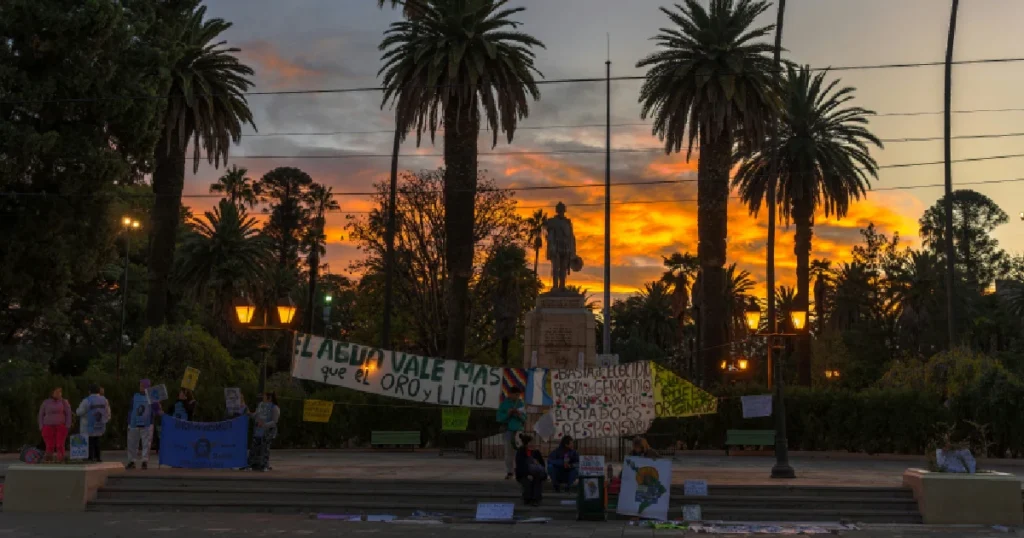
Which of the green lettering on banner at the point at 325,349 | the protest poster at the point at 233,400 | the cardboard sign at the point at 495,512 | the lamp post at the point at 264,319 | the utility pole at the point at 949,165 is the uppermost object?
the utility pole at the point at 949,165

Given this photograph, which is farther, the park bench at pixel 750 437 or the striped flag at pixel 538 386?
the park bench at pixel 750 437

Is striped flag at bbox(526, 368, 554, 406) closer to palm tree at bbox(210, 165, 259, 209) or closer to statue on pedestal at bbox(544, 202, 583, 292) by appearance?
statue on pedestal at bbox(544, 202, 583, 292)

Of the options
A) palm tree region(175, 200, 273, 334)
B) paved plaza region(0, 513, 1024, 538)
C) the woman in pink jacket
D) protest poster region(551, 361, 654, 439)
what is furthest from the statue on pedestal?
palm tree region(175, 200, 273, 334)

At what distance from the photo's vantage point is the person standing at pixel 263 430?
2108 cm

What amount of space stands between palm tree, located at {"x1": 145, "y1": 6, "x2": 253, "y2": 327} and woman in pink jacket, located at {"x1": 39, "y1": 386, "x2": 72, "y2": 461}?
2001cm

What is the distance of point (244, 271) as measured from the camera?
51.1 m

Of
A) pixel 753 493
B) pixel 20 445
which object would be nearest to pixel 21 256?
pixel 20 445

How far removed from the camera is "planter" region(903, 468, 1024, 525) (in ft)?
55.3

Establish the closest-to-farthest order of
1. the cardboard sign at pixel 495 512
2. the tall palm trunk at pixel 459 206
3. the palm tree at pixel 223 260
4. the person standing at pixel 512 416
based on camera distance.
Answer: the cardboard sign at pixel 495 512 < the person standing at pixel 512 416 < the tall palm trunk at pixel 459 206 < the palm tree at pixel 223 260

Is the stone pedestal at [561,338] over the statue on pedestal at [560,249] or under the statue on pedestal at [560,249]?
under

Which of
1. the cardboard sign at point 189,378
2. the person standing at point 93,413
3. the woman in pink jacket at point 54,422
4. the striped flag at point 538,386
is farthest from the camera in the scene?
the cardboard sign at point 189,378

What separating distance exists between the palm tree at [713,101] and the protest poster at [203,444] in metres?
20.4

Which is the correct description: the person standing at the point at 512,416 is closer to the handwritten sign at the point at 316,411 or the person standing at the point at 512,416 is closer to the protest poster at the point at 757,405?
the protest poster at the point at 757,405

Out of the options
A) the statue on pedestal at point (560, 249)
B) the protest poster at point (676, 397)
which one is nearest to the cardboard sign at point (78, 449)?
the protest poster at point (676, 397)
